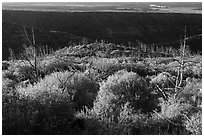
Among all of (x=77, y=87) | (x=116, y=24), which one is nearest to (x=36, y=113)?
(x=77, y=87)

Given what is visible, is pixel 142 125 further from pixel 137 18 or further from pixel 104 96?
pixel 137 18

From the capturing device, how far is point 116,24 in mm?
71562

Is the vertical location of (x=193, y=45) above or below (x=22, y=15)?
below

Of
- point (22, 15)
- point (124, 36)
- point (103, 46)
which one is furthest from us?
point (22, 15)

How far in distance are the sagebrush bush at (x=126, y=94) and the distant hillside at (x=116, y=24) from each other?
1769 inches

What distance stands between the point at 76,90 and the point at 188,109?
11.9 feet

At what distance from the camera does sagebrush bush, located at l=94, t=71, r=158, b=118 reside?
384 inches

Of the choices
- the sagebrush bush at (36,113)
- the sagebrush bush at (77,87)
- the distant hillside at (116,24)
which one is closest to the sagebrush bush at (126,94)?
the sagebrush bush at (77,87)

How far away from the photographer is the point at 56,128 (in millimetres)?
7723

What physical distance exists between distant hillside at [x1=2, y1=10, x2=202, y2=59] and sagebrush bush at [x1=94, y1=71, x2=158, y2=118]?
44.9m

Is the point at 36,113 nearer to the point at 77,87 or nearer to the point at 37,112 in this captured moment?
the point at 37,112

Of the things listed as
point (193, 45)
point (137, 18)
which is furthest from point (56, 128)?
point (137, 18)

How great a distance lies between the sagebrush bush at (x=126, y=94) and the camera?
384 inches

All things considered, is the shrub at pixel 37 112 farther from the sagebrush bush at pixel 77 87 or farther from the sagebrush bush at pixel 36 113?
the sagebrush bush at pixel 77 87
